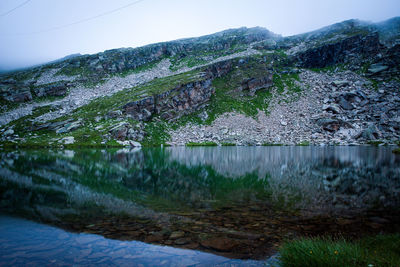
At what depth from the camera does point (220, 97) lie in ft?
304

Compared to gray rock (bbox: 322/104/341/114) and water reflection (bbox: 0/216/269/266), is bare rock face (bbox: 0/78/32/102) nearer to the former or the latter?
water reflection (bbox: 0/216/269/266)

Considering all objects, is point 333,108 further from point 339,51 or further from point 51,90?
point 51,90

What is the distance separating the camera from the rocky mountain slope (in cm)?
6438

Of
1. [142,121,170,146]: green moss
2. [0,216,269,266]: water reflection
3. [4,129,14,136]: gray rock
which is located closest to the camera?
[0,216,269,266]: water reflection

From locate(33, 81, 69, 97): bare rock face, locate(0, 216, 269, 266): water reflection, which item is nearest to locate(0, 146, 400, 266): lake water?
locate(0, 216, 269, 266): water reflection

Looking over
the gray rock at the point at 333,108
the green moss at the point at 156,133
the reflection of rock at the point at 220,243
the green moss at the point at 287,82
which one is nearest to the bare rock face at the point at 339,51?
the green moss at the point at 287,82

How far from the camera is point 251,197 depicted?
11930 millimetres

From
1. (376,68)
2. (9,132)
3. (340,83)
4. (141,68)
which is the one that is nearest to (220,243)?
(9,132)

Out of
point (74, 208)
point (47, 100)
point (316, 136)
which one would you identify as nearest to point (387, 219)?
point (74, 208)

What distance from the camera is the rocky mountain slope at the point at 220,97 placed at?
211ft

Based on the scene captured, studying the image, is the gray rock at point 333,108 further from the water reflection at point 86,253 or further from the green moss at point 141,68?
the green moss at point 141,68

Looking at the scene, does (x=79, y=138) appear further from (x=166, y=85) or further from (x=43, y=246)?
(x=43, y=246)

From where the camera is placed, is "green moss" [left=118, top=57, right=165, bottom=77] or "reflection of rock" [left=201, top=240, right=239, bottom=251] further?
"green moss" [left=118, top=57, right=165, bottom=77]

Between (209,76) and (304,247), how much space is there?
313 ft
